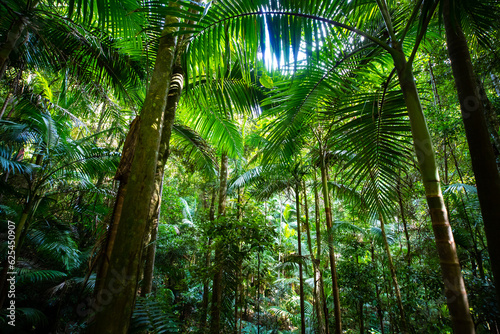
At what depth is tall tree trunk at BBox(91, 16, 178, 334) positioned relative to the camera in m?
1.28

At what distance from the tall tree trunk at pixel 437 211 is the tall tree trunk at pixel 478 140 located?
15 cm

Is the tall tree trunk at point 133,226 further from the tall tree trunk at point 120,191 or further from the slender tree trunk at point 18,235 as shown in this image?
the slender tree trunk at point 18,235

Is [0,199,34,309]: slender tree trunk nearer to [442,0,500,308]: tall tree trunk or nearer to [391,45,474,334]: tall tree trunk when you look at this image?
[391,45,474,334]: tall tree trunk

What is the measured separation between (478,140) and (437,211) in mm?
442

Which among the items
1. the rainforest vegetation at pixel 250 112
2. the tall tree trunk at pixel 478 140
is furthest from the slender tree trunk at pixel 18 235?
the tall tree trunk at pixel 478 140

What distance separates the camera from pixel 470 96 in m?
1.28

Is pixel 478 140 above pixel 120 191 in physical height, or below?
above

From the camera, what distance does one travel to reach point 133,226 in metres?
1.44

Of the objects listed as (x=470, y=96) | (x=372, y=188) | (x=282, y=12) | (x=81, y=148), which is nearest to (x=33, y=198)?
(x=81, y=148)

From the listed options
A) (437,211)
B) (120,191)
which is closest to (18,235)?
(120,191)

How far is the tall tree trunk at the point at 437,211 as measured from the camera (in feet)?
3.43

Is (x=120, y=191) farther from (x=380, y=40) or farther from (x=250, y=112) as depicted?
(x=250, y=112)

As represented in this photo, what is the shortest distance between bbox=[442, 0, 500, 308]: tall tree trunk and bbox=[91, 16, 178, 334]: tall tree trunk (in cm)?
174

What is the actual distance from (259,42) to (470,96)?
1386 mm
